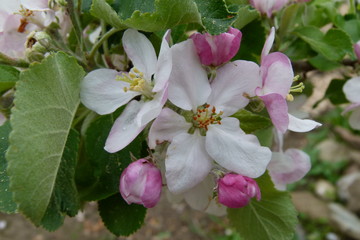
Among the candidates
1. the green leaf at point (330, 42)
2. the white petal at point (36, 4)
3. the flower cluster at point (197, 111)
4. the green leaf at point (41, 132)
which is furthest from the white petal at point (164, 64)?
the green leaf at point (330, 42)

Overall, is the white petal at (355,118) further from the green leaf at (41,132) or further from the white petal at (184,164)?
the green leaf at (41,132)

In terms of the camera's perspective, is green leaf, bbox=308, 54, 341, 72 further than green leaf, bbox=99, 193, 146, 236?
Yes

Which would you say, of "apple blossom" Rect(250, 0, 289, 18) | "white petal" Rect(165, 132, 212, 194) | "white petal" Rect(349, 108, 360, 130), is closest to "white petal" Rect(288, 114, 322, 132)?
"white petal" Rect(165, 132, 212, 194)

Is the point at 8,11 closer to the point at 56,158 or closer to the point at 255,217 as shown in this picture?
the point at 56,158

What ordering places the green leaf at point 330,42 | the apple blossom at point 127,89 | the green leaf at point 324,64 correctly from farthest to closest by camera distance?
the green leaf at point 324,64, the green leaf at point 330,42, the apple blossom at point 127,89

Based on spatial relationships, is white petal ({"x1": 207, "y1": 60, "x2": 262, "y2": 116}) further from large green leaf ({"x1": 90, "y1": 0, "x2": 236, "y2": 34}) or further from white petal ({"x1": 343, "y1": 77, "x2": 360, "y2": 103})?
white petal ({"x1": 343, "y1": 77, "x2": 360, "y2": 103})

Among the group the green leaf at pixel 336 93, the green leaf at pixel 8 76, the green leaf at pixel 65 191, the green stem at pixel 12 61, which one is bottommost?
the green leaf at pixel 336 93
